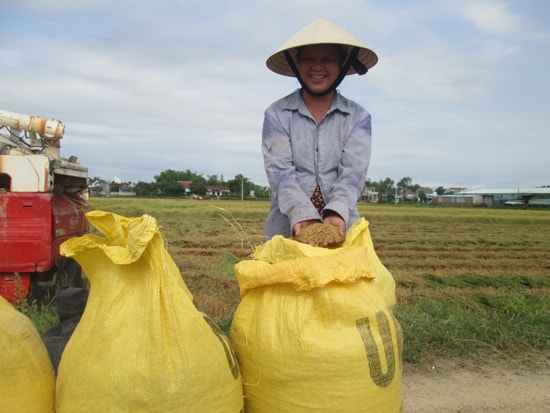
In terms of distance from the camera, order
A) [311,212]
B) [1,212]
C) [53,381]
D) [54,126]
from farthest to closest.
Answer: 1. [54,126]
2. [1,212]
3. [311,212]
4. [53,381]

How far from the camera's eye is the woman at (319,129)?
224 centimetres

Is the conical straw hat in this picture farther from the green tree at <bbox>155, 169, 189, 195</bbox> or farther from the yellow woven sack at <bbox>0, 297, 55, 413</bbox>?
the green tree at <bbox>155, 169, 189, 195</bbox>

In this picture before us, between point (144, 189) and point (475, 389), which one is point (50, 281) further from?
point (144, 189)

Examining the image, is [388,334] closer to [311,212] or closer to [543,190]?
[311,212]

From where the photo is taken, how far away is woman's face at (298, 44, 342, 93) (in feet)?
7.38

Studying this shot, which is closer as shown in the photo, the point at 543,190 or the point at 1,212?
the point at 1,212

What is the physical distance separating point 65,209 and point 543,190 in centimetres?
7548

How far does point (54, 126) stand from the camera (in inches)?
175

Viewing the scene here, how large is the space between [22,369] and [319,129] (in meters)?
1.57

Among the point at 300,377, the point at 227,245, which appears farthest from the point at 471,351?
the point at 227,245

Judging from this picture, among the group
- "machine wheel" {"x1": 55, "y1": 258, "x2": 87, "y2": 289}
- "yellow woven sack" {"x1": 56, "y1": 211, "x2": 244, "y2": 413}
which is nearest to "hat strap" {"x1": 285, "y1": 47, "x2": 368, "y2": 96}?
"yellow woven sack" {"x1": 56, "y1": 211, "x2": 244, "y2": 413}

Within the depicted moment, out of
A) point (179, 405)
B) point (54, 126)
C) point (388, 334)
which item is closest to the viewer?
point (179, 405)

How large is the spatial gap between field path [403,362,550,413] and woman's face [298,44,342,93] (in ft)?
6.02

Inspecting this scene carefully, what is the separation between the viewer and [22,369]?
139 centimetres
